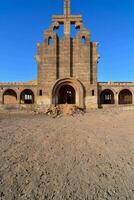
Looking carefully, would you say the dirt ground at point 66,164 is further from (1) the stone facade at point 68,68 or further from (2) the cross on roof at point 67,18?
(2) the cross on roof at point 67,18

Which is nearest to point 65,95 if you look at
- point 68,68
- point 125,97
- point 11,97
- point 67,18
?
point 68,68

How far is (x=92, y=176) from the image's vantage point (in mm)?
9172

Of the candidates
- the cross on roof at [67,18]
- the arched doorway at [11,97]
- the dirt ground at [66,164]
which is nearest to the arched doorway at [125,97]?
the cross on roof at [67,18]

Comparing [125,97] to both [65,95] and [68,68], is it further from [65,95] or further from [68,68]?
[68,68]

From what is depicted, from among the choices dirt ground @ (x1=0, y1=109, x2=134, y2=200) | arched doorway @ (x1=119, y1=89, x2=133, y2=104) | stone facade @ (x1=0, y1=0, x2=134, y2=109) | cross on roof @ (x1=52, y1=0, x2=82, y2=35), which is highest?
cross on roof @ (x1=52, y1=0, x2=82, y2=35)

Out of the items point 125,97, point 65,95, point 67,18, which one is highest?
point 67,18

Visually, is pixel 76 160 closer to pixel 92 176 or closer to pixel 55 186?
pixel 92 176

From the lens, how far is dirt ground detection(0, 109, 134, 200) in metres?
8.10

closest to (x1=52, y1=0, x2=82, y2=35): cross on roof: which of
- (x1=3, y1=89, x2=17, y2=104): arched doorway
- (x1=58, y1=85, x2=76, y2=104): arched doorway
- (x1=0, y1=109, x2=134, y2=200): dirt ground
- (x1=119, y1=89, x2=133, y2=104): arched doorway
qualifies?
(x1=58, y1=85, x2=76, y2=104): arched doorway

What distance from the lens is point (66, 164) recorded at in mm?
10086

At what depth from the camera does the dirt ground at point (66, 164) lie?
319 inches

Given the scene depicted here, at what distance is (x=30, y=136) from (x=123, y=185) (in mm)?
6846

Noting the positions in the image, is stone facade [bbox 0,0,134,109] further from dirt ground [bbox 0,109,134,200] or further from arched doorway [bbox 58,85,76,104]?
dirt ground [bbox 0,109,134,200]

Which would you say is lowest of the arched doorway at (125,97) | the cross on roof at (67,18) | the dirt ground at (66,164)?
the dirt ground at (66,164)
